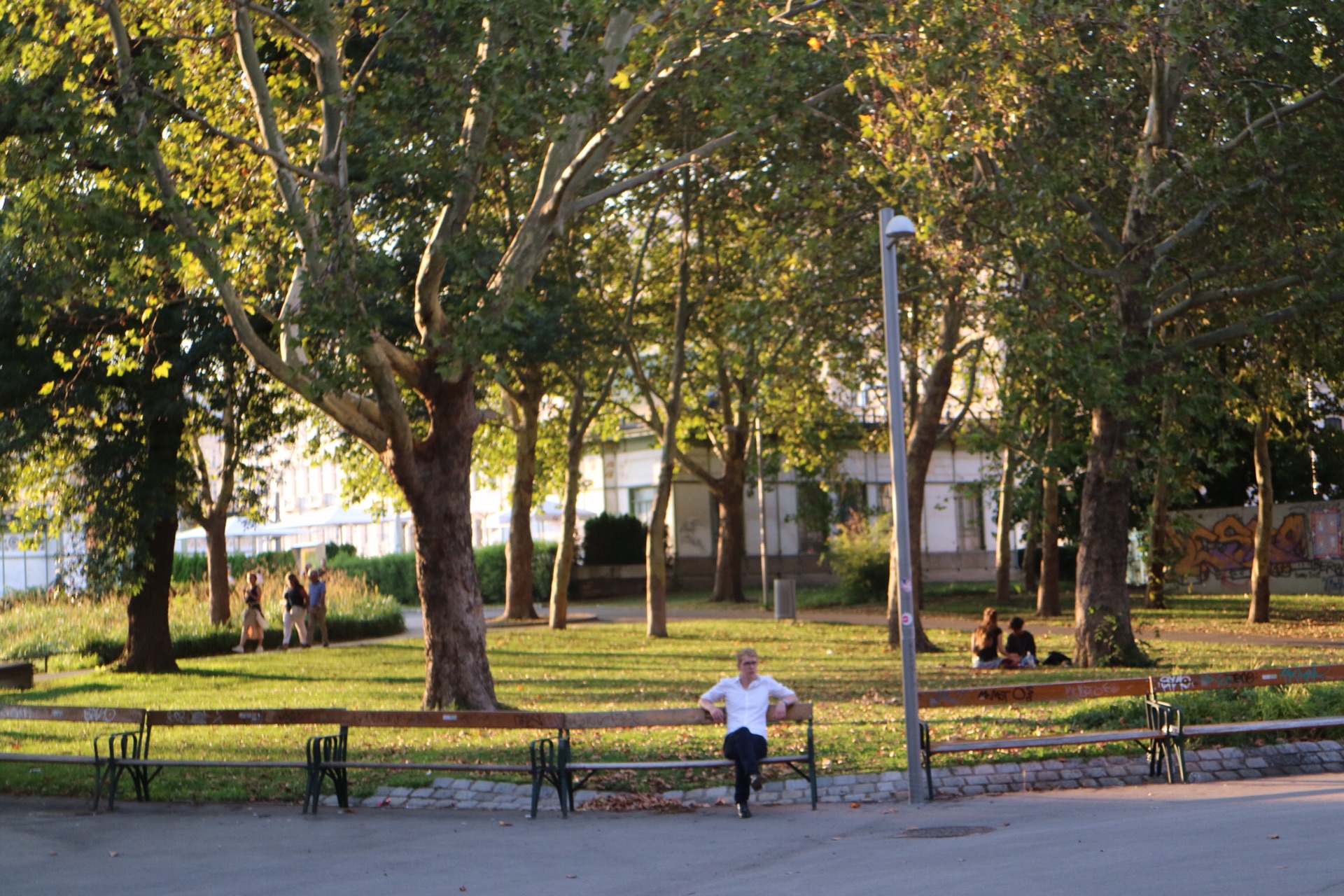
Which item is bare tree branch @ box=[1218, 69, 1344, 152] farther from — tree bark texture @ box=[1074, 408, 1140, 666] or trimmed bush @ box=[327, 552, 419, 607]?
trimmed bush @ box=[327, 552, 419, 607]

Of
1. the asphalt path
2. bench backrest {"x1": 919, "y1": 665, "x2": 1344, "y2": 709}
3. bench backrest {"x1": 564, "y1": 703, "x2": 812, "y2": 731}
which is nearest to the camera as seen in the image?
the asphalt path

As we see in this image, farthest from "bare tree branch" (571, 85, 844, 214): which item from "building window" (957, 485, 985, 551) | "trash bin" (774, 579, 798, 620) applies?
"building window" (957, 485, 985, 551)

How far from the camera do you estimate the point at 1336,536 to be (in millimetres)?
35969

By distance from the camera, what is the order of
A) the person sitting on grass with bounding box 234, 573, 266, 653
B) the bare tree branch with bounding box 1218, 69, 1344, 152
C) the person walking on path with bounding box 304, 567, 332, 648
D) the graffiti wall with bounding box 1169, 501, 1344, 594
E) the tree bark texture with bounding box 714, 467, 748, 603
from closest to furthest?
1. the bare tree branch with bounding box 1218, 69, 1344, 152
2. the person sitting on grass with bounding box 234, 573, 266, 653
3. the person walking on path with bounding box 304, 567, 332, 648
4. the graffiti wall with bounding box 1169, 501, 1344, 594
5. the tree bark texture with bounding box 714, 467, 748, 603

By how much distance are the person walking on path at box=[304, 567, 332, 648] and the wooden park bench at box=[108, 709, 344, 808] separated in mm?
17040

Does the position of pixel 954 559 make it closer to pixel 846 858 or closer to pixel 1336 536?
pixel 1336 536

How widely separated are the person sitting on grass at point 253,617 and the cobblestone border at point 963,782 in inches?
670

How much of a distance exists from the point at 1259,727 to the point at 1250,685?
64 centimetres

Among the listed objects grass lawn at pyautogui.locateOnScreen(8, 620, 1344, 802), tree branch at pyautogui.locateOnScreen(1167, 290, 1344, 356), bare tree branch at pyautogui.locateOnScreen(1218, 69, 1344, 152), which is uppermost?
bare tree branch at pyautogui.locateOnScreen(1218, 69, 1344, 152)

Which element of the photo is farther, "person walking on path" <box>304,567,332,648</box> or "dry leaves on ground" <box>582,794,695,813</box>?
"person walking on path" <box>304,567,332,648</box>

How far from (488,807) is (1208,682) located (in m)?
5.85

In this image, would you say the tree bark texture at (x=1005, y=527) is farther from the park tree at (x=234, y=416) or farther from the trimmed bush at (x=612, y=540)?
the park tree at (x=234, y=416)

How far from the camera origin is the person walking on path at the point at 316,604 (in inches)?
1136

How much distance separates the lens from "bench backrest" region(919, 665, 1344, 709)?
36.0ft
